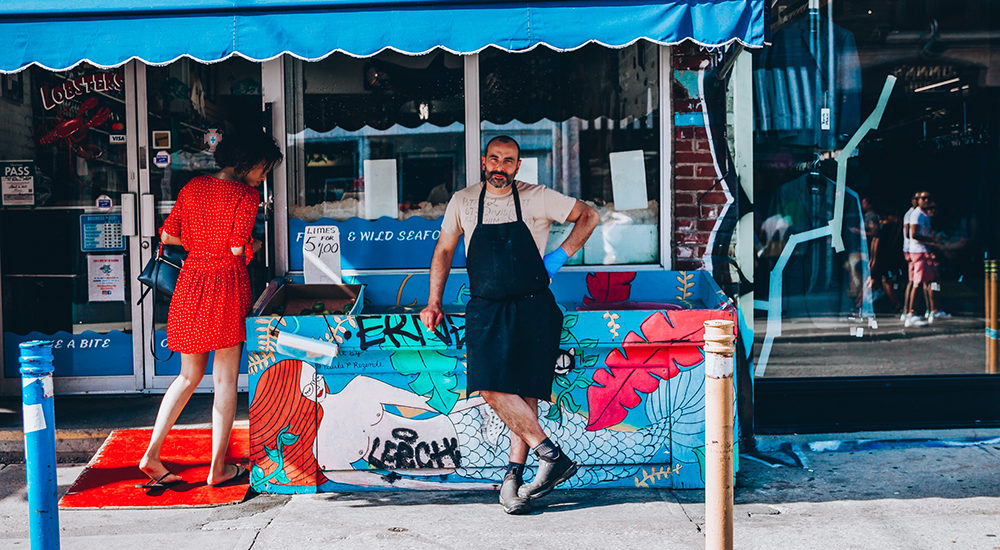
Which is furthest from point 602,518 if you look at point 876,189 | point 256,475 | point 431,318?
point 876,189

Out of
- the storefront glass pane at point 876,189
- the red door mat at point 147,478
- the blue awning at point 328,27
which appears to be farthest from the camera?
the storefront glass pane at point 876,189

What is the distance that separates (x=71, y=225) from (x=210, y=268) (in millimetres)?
2187

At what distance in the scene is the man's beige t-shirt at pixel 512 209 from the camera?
4.64 metres

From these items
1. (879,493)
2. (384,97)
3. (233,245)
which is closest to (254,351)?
(233,245)

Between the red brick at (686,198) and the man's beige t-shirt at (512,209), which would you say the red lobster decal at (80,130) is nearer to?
the man's beige t-shirt at (512,209)

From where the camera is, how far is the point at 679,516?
4449mm

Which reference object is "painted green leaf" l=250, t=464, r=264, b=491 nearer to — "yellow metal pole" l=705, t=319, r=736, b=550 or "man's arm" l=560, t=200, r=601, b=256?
"man's arm" l=560, t=200, r=601, b=256

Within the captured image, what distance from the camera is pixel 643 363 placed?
4.71 m

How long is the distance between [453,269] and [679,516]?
7.13 ft

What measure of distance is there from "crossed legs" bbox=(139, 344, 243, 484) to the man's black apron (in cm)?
137

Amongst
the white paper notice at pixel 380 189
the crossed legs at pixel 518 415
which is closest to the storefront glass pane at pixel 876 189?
the crossed legs at pixel 518 415

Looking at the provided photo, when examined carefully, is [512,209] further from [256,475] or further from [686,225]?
[256,475]

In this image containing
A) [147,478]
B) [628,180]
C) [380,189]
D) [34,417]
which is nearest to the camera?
[34,417]

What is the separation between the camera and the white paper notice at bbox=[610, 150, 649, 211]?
579 centimetres
